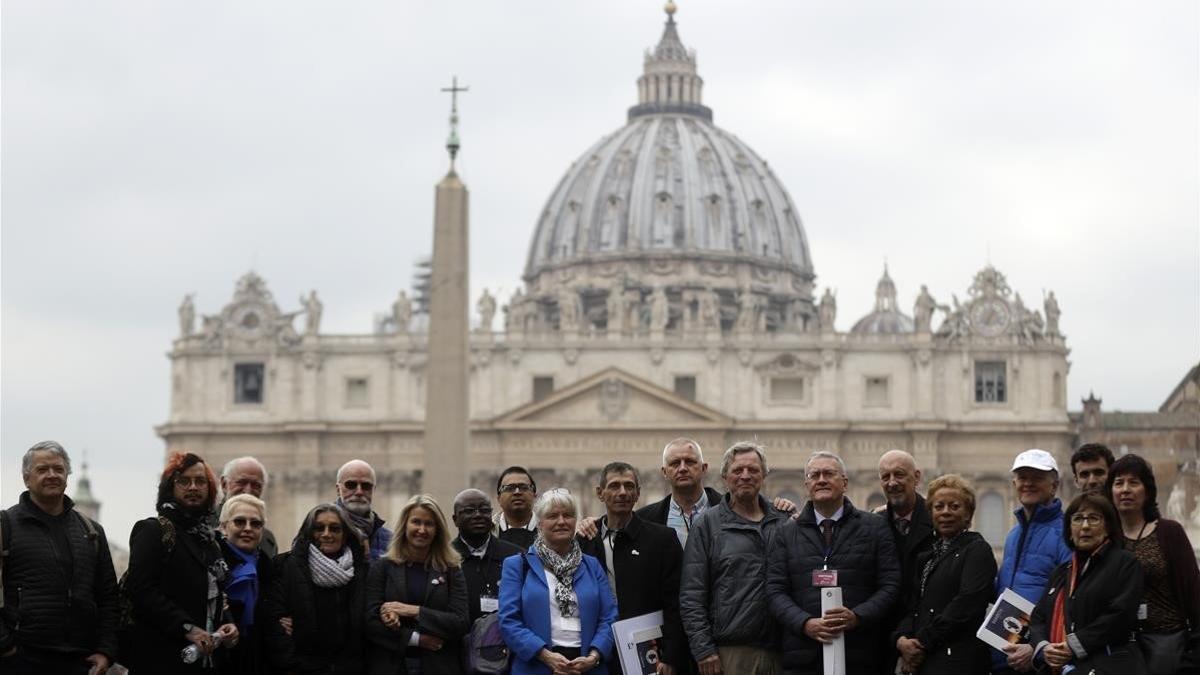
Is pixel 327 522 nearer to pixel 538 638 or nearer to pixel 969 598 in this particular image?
pixel 538 638

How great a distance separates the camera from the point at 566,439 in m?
83.0

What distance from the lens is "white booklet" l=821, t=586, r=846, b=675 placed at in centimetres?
1538

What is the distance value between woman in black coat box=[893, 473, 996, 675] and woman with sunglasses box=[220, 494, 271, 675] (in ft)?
14.1

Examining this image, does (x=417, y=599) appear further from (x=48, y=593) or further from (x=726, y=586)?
(x=48, y=593)

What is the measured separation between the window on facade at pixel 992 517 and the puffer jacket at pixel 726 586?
65405 millimetres

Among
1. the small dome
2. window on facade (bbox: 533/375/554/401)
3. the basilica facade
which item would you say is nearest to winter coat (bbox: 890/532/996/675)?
the basilica facade

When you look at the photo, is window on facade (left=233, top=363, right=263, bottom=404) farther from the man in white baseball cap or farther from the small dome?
the man in white baseball cap

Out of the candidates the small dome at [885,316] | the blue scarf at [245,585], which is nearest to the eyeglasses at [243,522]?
the blue scarf at [245,585]

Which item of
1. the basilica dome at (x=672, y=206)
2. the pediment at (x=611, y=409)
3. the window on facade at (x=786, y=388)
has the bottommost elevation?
the pediment at (x=611, y=409)

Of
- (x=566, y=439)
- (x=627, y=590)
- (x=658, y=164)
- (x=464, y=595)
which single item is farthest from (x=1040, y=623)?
(x=658, y=164)

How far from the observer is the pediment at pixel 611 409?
82.1 metres

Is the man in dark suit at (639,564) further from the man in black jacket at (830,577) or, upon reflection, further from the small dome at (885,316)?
the small dome at (885,316)

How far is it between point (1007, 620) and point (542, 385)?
228ft

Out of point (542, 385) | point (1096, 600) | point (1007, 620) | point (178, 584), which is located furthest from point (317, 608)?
point (542, 385)
